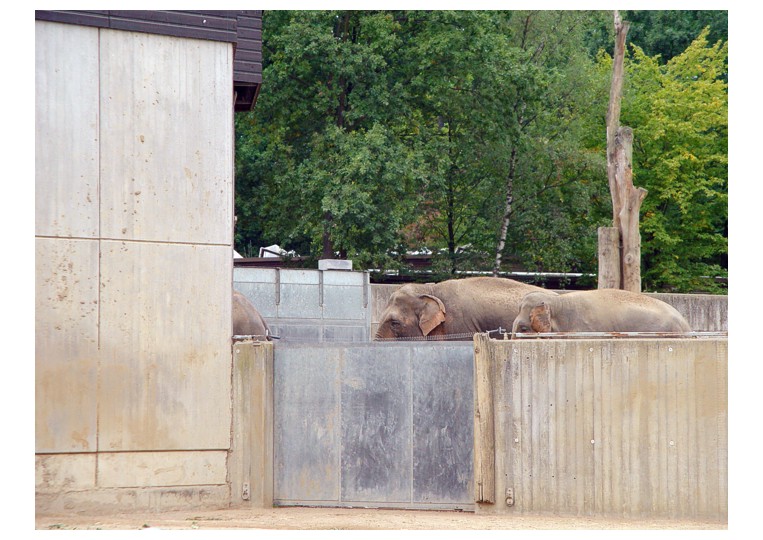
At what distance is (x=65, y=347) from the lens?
1059cm

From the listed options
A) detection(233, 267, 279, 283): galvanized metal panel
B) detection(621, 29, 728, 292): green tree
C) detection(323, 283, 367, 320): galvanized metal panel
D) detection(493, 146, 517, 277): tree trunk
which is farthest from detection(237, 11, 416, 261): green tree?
detection(621, 29, 728, 292): green tree

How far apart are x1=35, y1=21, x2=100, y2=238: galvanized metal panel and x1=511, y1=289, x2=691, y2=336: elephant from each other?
7.15 metres

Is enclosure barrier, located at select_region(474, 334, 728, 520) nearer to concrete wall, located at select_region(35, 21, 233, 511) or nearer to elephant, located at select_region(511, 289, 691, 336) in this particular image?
concrete wall, located at select_region(35, 21, 233, 511)

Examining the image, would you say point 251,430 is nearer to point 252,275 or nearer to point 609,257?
point 252,275

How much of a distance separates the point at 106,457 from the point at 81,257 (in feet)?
6.53

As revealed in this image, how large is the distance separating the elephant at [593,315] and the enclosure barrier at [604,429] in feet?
14.7

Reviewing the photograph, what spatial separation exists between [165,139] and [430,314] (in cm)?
755

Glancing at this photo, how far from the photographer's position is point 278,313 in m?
20.2

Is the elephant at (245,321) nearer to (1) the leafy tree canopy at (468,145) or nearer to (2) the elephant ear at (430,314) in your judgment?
(2) the elephant ear at (430,314)

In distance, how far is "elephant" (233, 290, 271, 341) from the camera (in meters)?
15.1

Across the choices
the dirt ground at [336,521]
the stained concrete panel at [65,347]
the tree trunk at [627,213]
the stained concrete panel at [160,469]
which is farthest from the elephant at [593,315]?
the stained concrete panel at [65,347]

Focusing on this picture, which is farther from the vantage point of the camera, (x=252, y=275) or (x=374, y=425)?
(x=252, y=275)

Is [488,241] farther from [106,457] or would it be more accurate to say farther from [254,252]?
[106,457]

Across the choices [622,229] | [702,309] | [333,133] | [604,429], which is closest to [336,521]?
[604,429]
